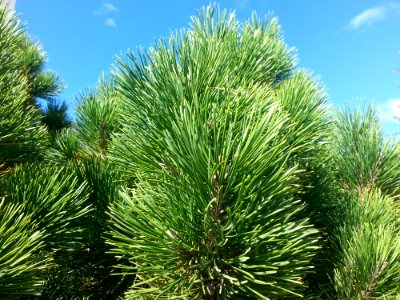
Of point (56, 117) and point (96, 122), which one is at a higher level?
point (56, 117)

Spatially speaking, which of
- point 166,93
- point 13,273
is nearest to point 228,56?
point 166,93

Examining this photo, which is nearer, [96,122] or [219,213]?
[219,213]

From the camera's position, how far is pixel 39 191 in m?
0.41

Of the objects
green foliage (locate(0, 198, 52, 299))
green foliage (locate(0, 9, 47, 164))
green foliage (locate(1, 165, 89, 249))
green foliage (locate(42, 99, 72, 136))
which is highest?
green foliage (locate(42, 99, 72, 136))

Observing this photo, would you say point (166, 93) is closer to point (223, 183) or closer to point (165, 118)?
point (165, 118)

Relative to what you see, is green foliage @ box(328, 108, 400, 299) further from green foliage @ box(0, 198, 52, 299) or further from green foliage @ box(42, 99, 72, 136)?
green foliage @ box(42, 99, 72, 136)

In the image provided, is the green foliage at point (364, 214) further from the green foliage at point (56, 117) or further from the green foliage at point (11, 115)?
the green foliage at point (56, 117)

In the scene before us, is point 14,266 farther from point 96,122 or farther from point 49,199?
point 96,122

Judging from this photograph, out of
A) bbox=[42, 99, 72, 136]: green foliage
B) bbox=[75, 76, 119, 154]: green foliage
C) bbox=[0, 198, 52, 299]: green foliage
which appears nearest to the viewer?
bbox=[0, 198, 52, 299]: green foliage

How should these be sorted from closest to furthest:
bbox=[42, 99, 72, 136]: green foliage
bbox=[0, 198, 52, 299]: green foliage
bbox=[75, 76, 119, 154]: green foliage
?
bbox=[0, 198, 52, 299]: green foliage → bbox=[75, 76, 119, 154]: green foliage → bbox=[42, 99, 72, 136]: green foliage

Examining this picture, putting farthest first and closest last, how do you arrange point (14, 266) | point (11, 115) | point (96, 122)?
point (96, 122) < point (11, 115) < point (14, 266)

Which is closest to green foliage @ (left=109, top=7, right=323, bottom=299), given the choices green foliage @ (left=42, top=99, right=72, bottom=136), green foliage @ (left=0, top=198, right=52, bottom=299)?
green foliage @ (left=0, top=198, right=52, bottom=299)

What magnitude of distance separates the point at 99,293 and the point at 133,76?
12.4 inches

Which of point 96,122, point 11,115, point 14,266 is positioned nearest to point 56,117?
point 96,122
